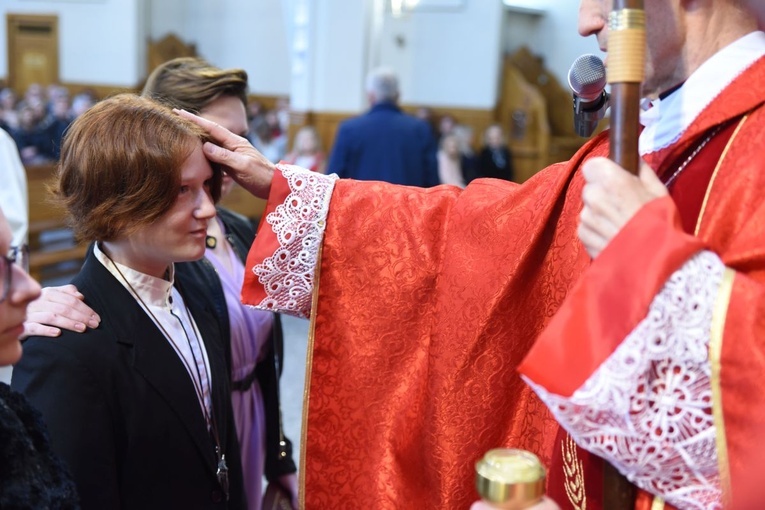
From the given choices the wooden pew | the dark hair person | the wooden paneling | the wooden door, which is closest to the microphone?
the dark hair person

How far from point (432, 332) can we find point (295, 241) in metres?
0.34

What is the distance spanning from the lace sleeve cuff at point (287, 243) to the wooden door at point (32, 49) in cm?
1190

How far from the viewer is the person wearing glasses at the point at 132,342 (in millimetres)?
1361

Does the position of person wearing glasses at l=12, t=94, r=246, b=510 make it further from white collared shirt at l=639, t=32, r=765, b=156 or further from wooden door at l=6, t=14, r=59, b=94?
wooden door at l=6, t=14, r=59, b=94

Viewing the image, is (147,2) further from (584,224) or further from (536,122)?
(584,224)

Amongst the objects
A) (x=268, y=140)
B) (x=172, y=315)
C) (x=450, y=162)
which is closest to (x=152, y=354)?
(x=172, y=315)

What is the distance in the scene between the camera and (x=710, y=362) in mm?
1021

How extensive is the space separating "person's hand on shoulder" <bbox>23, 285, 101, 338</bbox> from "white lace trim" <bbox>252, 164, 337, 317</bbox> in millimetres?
374

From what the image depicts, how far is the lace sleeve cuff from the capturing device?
171 cm

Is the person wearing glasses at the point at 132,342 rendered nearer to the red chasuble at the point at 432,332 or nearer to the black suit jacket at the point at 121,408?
the black suit jacket at the point at 121,408

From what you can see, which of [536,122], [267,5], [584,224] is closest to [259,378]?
[584,224]

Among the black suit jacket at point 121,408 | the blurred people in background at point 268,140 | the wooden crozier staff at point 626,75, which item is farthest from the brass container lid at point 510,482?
the blurred people in background at point 268,140

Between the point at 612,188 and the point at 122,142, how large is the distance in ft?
2.89

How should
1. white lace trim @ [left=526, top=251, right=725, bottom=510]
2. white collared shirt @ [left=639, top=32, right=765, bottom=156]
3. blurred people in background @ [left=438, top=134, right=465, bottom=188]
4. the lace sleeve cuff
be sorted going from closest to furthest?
white lace trim @ [left=526, top=251, right=725, bottom=510] < white collared shirt @ [left=639, top=32, right=765, bottom=156] < the lace sleeve cuff < blurred people in background @ [left=438, top=134, right=465, bottom=188]
